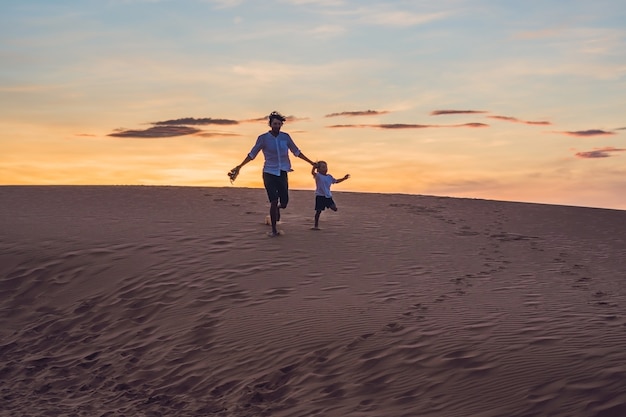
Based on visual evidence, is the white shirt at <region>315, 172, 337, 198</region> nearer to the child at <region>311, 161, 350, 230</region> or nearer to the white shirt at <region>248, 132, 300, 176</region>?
the child at <region>311, 161, 350, 230</region>

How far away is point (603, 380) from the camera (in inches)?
239

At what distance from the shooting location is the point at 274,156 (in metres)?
13.0

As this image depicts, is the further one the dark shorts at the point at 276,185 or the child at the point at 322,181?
the child at the point at 322,181

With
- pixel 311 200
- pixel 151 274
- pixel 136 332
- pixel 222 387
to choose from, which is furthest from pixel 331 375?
pixel 311 200

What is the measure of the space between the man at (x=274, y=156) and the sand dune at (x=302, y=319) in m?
1.08

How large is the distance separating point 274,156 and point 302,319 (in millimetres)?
4762

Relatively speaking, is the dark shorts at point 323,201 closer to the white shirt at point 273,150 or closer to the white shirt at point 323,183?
the white shirt at point 323,183

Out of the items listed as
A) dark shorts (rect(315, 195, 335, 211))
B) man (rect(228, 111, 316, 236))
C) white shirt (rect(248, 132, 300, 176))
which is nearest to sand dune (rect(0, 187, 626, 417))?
dark shorts (rect(315, 195, 335, 211))

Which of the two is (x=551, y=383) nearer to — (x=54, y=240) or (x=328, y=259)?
(x=328, y=259)

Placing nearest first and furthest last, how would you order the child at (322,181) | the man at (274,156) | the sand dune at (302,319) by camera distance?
the sand dune at (302,319) → the man at (274,156) → the child at (322,181)

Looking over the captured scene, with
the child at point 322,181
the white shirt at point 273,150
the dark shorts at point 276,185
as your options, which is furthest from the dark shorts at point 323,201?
the white shirt at point 273,150

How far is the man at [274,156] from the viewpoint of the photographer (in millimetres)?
13016

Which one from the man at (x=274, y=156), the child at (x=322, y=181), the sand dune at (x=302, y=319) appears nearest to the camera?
the sand dune at (x=302, y=319)

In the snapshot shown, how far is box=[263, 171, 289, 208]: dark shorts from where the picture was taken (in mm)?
13125
